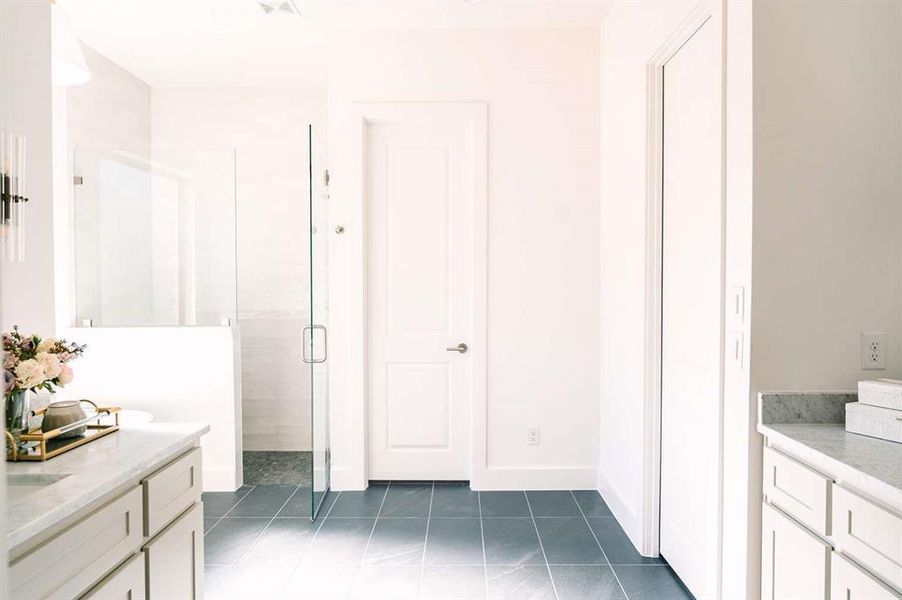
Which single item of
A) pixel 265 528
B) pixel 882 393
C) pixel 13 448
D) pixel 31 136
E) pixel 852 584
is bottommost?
pixel 265 528

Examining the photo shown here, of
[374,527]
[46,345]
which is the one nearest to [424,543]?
[374,527]

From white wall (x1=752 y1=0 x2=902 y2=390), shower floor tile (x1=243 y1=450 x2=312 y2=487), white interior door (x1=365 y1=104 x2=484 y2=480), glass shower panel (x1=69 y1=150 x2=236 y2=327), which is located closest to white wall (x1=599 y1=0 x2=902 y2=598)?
white wall (x1=752 y1=0 x2=902 y2=390)

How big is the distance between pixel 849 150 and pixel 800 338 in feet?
1.94

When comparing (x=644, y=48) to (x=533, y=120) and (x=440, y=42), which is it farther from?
(x=440, y=42)

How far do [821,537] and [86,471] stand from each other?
1.86 meters

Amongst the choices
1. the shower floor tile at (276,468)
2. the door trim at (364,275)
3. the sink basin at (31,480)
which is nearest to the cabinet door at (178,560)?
the sink basin at (31,480)

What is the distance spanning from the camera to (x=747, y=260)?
5.36 ft

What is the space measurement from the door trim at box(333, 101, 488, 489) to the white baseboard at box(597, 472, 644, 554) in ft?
2.39

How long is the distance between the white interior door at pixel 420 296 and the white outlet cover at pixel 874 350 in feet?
6.60

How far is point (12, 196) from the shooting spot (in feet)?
4.45

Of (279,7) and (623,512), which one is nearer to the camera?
(623,512)

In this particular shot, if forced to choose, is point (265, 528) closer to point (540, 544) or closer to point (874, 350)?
point (540, 544)

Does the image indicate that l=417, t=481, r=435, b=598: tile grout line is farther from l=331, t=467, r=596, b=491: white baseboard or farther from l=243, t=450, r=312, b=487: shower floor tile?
l=243, t=450, r=312, b=487: shower floor tile

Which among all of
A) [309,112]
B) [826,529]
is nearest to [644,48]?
[826,529]
